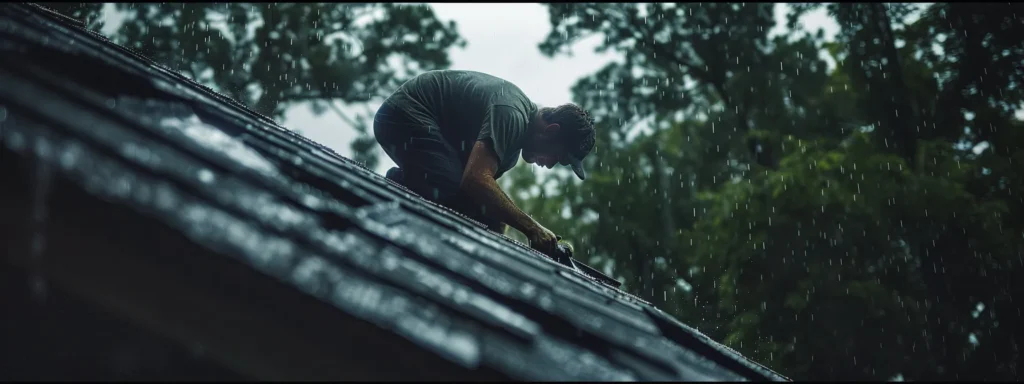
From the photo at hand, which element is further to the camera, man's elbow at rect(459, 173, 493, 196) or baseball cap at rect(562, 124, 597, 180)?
baseball cap at rect(562, 124, 597, 180)

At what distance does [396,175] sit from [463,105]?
0.72 m

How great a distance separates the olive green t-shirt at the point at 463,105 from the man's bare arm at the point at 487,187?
238 mm

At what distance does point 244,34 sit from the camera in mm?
19844

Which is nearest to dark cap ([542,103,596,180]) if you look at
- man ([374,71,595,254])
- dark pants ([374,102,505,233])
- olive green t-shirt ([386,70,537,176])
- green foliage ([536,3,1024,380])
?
man ([374,71,595,254])

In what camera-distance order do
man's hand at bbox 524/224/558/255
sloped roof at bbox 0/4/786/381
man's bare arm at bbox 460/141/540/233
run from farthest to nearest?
1. man's hand at bbox 524/224/558/255
2. man's bare arm at bbox 460/141/540/233
3. sloped roof at bbox 0/4/786/381

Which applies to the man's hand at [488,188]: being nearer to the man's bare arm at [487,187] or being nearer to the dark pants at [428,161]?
the man's bare arm at [487,187]

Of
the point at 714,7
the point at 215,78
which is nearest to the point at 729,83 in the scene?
the point at 714,7

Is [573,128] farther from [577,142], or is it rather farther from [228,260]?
[228,260]

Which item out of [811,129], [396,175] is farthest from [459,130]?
[811,129]

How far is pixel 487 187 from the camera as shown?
3.54 meters

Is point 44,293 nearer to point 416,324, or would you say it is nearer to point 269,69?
point 416,324

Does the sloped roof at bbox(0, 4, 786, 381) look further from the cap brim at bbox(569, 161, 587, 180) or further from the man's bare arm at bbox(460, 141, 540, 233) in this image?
the cap brim at bbox(569, 161, 587, 180)

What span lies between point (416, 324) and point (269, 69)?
20.0m

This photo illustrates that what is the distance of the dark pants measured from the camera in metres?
4.16
